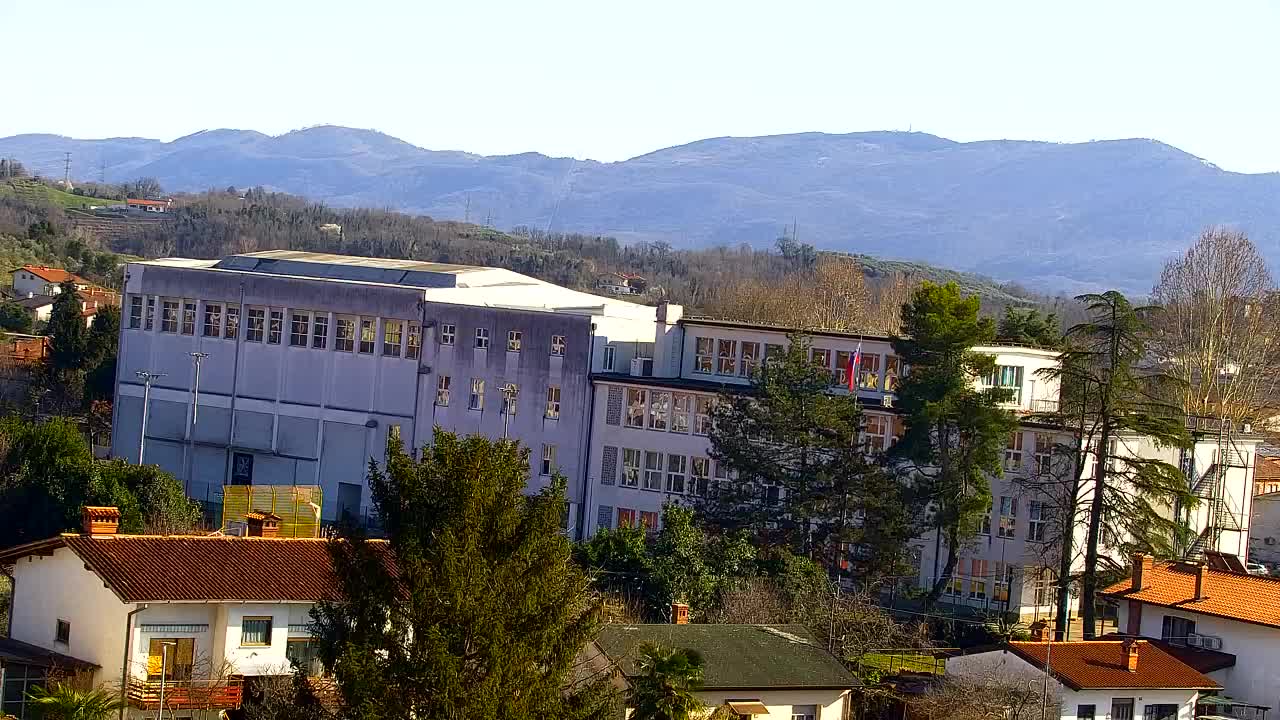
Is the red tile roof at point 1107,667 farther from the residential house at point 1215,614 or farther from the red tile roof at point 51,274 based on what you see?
the red tile roof at point 51,274

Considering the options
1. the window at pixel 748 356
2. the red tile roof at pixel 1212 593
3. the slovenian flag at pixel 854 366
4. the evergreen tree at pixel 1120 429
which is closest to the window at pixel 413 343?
the window at pixel 748 356

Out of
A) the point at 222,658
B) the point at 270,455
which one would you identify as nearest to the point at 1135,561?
the point at 222,658

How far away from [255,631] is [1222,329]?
174 ft

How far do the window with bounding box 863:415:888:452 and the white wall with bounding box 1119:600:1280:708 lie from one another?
1234 centimetres

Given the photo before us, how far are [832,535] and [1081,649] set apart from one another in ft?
32.6

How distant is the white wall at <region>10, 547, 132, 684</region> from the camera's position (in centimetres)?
2944

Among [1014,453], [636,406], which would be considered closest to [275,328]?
[636,406]

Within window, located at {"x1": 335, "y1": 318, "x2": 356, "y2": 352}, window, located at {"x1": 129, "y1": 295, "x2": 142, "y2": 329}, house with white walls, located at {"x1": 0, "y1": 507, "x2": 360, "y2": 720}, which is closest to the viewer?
house with white walls, located at {"x1": 0, "y1": 507, "x2": 360, "y2": 720}

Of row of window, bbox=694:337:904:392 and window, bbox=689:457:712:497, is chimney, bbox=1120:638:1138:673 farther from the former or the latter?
window, bbox=689:457:712:497

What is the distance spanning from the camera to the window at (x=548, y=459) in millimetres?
56750

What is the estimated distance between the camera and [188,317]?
65125 mm

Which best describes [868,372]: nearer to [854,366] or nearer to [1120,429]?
[854,366]

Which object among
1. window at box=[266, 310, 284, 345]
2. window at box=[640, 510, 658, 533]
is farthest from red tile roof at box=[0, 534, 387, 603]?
window at box=[266, 310, 284, 345]

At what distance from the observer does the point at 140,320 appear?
6600cm
